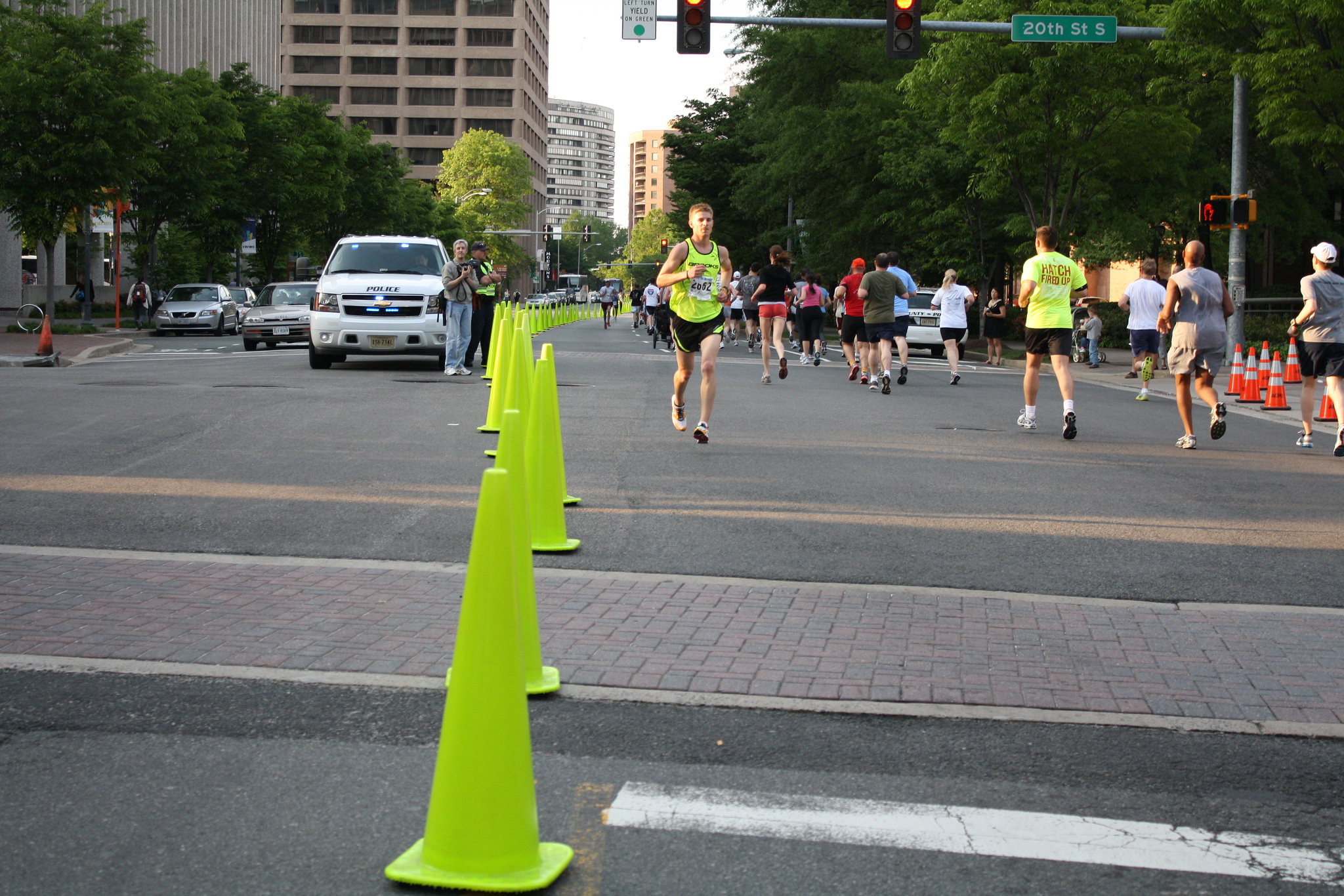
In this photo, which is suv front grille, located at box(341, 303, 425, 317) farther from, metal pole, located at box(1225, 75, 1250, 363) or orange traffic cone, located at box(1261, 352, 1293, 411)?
metal pole, located at box(1225, 75, 1250, 363)

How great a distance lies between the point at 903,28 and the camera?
20.0m

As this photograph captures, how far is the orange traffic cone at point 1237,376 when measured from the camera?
64.0ft

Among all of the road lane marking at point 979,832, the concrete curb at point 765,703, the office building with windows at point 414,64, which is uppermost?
the office building with windows at point 414,64

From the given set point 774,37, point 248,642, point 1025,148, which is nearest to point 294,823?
point 248,642

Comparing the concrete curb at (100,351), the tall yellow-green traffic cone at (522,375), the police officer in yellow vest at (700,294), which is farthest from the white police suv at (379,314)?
the tall yellow-green traffic cone at (522,375)

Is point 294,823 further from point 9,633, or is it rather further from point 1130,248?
point 1130,248

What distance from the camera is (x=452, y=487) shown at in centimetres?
944

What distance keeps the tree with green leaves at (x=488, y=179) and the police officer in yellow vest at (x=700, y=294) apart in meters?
105

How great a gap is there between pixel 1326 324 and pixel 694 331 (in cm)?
564

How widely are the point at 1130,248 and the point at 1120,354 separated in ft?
15.9

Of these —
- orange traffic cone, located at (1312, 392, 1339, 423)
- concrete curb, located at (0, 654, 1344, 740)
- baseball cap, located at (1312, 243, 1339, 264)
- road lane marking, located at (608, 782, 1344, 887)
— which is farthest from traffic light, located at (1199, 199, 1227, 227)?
road lane marking, located at (608, 782, 1344, 887)

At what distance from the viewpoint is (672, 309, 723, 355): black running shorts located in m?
11.9

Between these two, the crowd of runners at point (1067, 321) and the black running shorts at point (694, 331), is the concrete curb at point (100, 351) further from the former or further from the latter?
the black running shorts at point (694, 331)

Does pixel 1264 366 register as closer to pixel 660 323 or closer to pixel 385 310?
pixel 385 310
